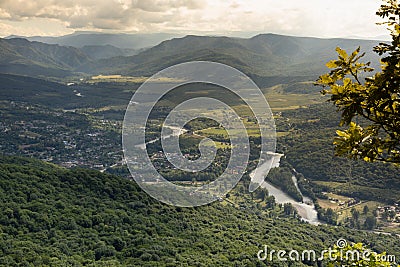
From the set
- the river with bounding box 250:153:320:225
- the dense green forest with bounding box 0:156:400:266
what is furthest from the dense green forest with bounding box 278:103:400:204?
the dense green forest with bounding box 0:156:400:266

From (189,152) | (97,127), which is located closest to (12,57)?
(97,127)

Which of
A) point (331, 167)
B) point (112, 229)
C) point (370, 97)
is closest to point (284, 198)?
point (331, 167)

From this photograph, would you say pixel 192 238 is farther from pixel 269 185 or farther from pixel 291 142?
pixel 291 142

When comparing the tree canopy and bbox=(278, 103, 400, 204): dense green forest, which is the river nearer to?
bbox=(278, 103, 400, 204): dense green forest

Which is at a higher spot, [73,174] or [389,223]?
[73,174]

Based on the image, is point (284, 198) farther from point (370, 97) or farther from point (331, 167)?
point (370, 97)
